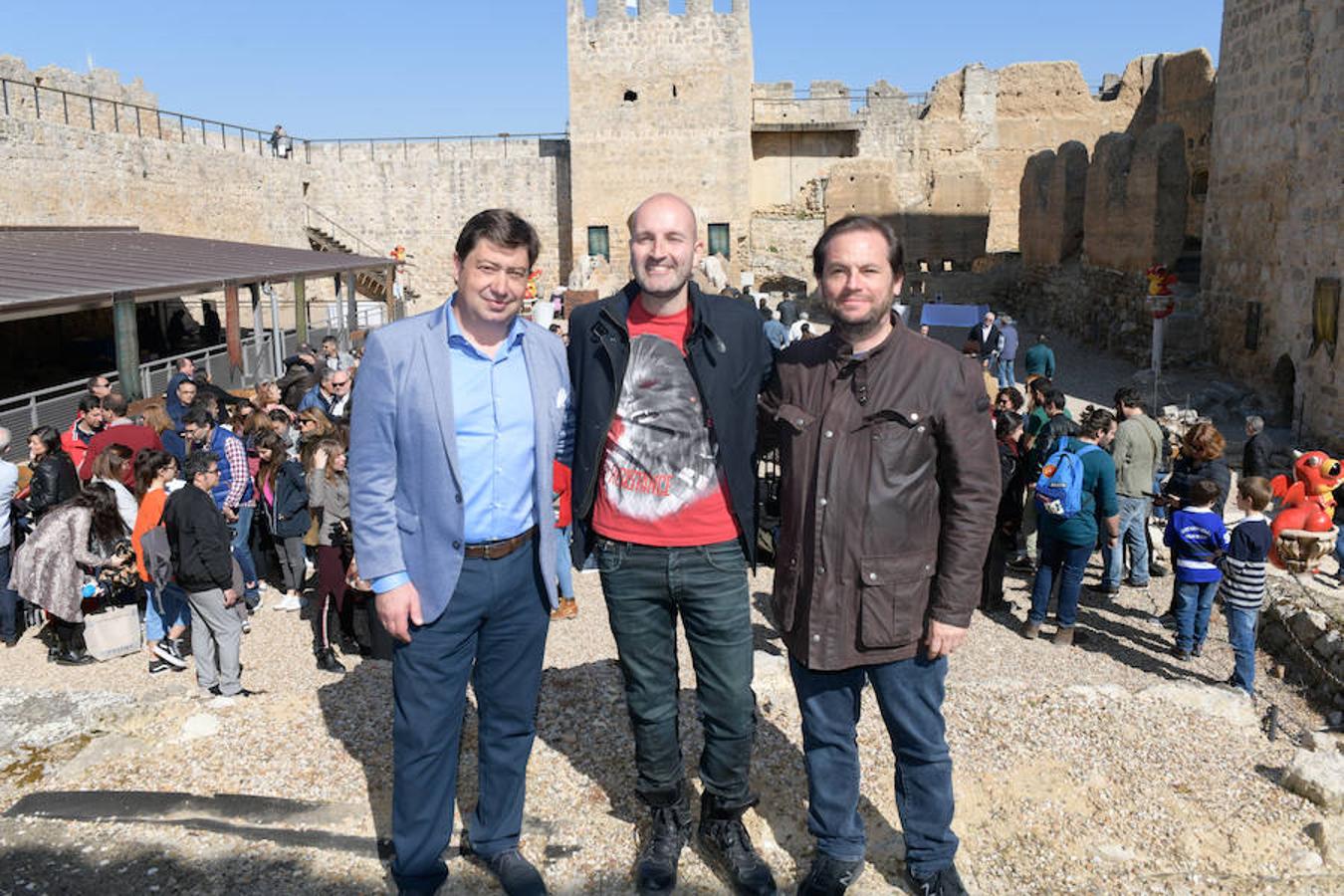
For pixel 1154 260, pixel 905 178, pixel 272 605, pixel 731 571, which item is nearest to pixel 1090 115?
pixel 905 178

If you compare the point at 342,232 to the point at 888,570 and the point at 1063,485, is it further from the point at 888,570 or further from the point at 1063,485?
the point at 888,570

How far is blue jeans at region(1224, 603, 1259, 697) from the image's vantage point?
18.4 feet

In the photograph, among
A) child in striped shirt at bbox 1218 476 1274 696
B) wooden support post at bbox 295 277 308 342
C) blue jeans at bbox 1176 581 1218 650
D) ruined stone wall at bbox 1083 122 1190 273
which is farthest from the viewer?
wooden support post at bbox 295 277 308 342

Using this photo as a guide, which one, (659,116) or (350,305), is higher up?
(659,116)

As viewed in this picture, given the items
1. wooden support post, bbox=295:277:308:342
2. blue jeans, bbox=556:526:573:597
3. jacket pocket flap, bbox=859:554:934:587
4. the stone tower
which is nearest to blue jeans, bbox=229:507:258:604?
blue jeans, bbox=556:526:573:597

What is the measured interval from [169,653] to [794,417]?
4.71 meters

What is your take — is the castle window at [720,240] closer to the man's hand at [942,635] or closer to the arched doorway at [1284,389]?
the arched doorway at [1284,389]

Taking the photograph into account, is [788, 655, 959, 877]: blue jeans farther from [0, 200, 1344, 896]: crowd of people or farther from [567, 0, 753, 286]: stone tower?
[567, 0, 753, 286]: stone tower

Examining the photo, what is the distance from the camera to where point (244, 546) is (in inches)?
272

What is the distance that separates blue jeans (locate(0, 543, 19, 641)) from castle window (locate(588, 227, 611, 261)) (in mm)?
22513

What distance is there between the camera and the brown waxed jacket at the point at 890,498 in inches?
101

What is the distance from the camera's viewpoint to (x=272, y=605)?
702cm

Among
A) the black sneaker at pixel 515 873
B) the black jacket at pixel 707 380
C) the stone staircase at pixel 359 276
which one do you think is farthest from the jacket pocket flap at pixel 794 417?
the stone staircase at pixel 359 276

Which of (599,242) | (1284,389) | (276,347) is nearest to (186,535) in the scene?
(276,347)
